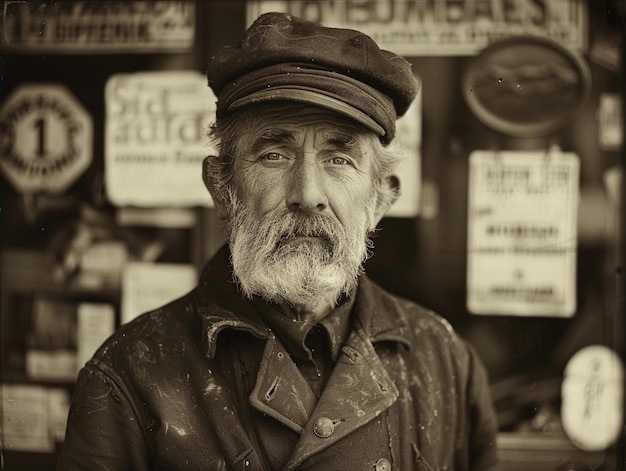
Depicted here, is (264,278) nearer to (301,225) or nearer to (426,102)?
(301,225)

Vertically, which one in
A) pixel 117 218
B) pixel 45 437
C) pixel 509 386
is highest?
pixel 117 218

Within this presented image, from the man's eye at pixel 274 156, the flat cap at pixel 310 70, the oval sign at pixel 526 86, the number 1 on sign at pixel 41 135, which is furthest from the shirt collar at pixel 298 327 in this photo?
the number 1 on sign at pixel 41 135

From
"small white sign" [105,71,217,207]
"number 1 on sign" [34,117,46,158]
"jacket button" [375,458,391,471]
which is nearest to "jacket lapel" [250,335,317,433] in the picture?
"jacket button" [375,458,391,471]

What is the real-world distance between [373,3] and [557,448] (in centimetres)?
208

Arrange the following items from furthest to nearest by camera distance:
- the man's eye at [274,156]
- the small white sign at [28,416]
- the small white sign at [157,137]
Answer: the small white sign at [28,416] < the small white sign at [157,137] < the man's eye at [274,156]

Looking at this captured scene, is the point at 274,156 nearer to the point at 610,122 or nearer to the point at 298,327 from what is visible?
the point at 298,327

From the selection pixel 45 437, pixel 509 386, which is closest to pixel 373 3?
pixel 509 386

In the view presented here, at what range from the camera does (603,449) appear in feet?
9.75

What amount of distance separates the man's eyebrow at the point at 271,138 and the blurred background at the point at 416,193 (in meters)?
1.08

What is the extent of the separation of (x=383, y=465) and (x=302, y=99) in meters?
1.03

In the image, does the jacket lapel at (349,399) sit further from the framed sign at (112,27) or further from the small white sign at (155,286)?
the framed sign at (112,27)

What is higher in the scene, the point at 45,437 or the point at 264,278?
the point at 264,278

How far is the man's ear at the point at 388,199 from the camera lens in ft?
7.07

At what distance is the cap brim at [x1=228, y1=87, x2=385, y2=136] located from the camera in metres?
1.80
